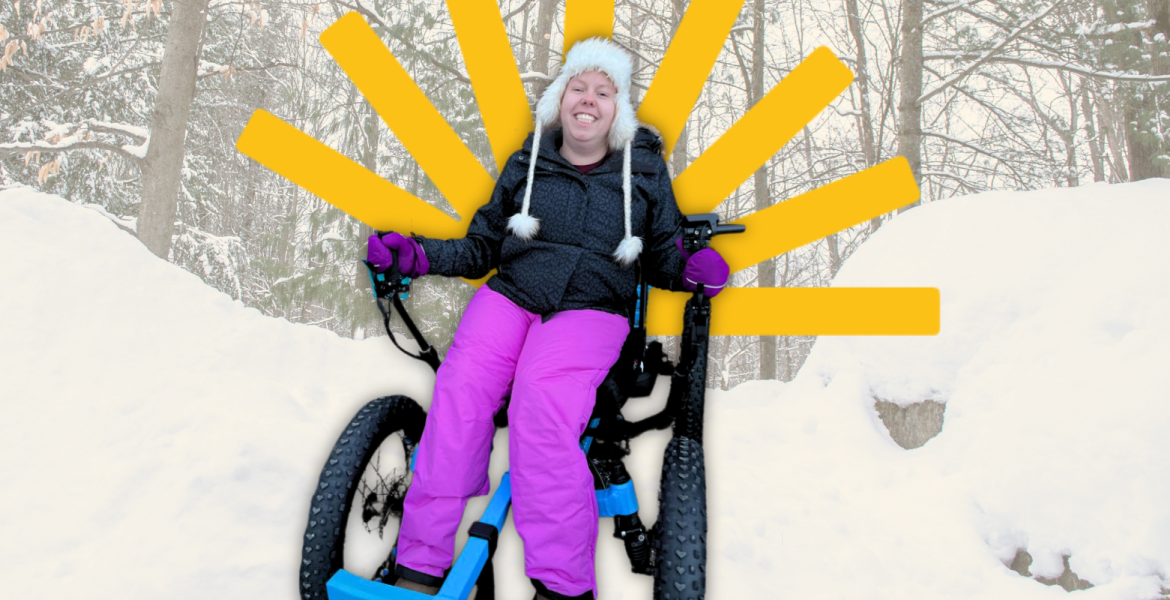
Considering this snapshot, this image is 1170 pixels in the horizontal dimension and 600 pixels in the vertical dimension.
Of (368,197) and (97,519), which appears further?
(368,197)

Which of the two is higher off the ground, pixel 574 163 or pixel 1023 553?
pixel 574 163

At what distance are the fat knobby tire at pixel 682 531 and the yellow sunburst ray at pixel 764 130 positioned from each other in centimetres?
122

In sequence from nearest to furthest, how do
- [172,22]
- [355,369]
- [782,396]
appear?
[355,369] < [782,396] < [172,22]

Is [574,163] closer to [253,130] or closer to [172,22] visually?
[253,130]

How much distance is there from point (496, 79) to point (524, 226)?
0.85 meters

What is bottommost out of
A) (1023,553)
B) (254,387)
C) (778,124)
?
(1023,553)

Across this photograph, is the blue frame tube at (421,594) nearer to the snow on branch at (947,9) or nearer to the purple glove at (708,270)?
the purple glove at (708,270)

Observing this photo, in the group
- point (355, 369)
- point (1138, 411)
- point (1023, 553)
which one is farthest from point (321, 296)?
point (1138, 411)

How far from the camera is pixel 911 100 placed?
617cm

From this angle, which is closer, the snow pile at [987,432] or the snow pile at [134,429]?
the snow pile at [134,429]

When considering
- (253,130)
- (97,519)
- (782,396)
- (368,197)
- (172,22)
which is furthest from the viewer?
(172,22)

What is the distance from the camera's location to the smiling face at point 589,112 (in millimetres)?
2221

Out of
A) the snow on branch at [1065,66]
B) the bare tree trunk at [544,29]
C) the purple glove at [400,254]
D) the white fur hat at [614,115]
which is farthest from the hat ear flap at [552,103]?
the snow on branch at [1065,66]

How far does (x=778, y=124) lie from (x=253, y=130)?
7.18 feet
